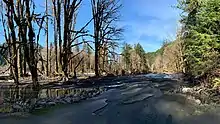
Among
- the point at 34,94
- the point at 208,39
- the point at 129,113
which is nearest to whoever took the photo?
the point at 129,113

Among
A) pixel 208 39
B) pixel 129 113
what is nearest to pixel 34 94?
pixel 129 113

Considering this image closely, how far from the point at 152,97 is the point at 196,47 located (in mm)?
4928

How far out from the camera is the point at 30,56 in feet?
49.7

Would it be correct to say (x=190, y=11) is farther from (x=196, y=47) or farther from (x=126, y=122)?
(x=126, y=122)

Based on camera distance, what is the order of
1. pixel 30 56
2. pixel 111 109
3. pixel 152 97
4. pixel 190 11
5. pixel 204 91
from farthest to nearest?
pixel 190 11 < pixel 30 56 < pixel 204 91 < pixel 152 97 < pixel 111 109

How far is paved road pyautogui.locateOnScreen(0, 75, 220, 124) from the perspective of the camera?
812 cm

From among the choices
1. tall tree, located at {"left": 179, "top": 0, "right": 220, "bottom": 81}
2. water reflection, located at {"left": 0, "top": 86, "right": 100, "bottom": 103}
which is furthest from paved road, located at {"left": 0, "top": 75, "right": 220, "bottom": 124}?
tall tree, located at {"left": 179, "top": 0, "right": 220, "bottom": 81}

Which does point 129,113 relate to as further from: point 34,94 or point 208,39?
point 208,39

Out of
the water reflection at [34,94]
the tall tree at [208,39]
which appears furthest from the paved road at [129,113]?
the tall tree at [208,39]

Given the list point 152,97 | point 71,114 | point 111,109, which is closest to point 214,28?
point 152,97

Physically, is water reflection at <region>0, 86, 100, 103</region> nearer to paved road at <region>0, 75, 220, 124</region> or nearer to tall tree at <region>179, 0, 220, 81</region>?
paved road at <region>0, 75, 220, 124</region>

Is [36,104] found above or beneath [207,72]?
beneath

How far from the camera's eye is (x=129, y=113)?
897 centimetres

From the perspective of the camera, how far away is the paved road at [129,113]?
812cm
